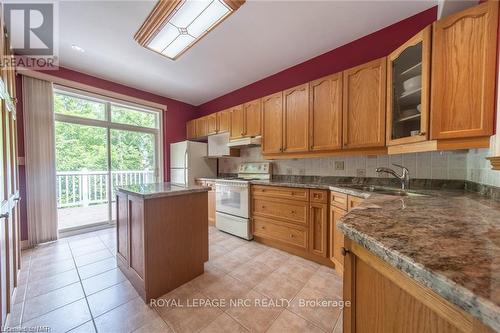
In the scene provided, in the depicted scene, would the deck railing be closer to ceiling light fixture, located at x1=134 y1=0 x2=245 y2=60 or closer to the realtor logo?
the realtor logo

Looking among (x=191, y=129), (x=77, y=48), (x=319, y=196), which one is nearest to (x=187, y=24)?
(x=77, y=48)

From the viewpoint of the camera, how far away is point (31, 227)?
8.71ft

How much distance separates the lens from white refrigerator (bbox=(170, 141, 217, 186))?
3793mm

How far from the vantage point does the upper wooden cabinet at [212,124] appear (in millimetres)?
3879

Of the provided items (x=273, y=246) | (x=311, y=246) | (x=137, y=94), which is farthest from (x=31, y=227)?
(x=311, y=246)

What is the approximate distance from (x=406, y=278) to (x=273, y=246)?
89.9 inches

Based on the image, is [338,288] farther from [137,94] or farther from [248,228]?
[137,94]

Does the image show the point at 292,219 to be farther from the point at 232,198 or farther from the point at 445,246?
the point at 445,246

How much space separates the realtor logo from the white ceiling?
0.34 ft

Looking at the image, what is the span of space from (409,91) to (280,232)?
2053mm

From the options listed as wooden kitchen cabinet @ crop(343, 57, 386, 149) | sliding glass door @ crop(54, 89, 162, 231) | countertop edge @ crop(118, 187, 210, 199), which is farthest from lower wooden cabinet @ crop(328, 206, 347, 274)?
sliding glass door @ crop(54, 89, 162, 231)

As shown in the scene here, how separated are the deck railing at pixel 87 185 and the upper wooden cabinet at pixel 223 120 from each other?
1.84 m

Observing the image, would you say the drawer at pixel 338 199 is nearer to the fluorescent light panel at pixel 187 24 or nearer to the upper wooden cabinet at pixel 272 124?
the upper wooden cabinet at pixel 272 124

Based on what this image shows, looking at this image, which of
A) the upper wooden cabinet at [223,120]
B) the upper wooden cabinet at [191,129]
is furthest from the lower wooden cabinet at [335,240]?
the upper wooden cabinet at [191,129]
